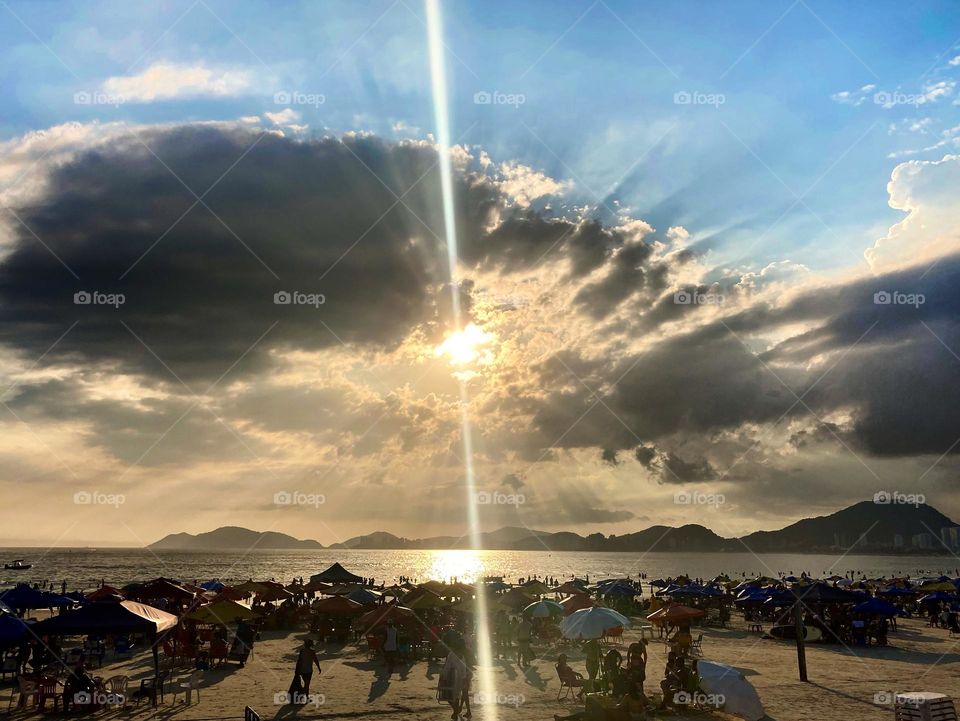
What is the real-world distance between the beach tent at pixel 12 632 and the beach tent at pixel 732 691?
1392cm

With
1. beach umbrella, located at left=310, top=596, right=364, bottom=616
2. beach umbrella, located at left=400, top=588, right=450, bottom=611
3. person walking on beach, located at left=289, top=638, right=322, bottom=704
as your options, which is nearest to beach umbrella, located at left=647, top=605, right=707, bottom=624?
beach umbrella, located at left=400, top=588, right=450, bottom=611

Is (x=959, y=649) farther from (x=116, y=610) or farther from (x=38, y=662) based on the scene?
(x=38, y=662)

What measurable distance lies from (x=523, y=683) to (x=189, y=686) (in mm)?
8283

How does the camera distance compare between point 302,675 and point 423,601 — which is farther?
point 423,601

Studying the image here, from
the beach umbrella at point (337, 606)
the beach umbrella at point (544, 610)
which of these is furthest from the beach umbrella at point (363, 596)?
the beach umbrella at point (544, 610)

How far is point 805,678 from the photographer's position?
1823 cm

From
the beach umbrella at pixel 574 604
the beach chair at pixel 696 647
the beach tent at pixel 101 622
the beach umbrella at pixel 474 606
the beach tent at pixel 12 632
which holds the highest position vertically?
the beach tent at pixel 101 622

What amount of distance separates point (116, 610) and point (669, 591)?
31.5 m

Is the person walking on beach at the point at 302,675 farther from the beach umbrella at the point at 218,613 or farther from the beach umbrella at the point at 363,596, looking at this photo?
the beach umbrella at the point at 363,596

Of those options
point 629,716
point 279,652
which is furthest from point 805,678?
point 279,652

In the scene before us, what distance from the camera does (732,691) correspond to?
1387cm

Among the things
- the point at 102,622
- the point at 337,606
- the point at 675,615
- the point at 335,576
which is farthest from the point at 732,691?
the point at 335,576

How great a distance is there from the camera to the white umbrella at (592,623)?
17.2m

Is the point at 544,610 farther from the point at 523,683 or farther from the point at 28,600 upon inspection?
the point at 28,600
